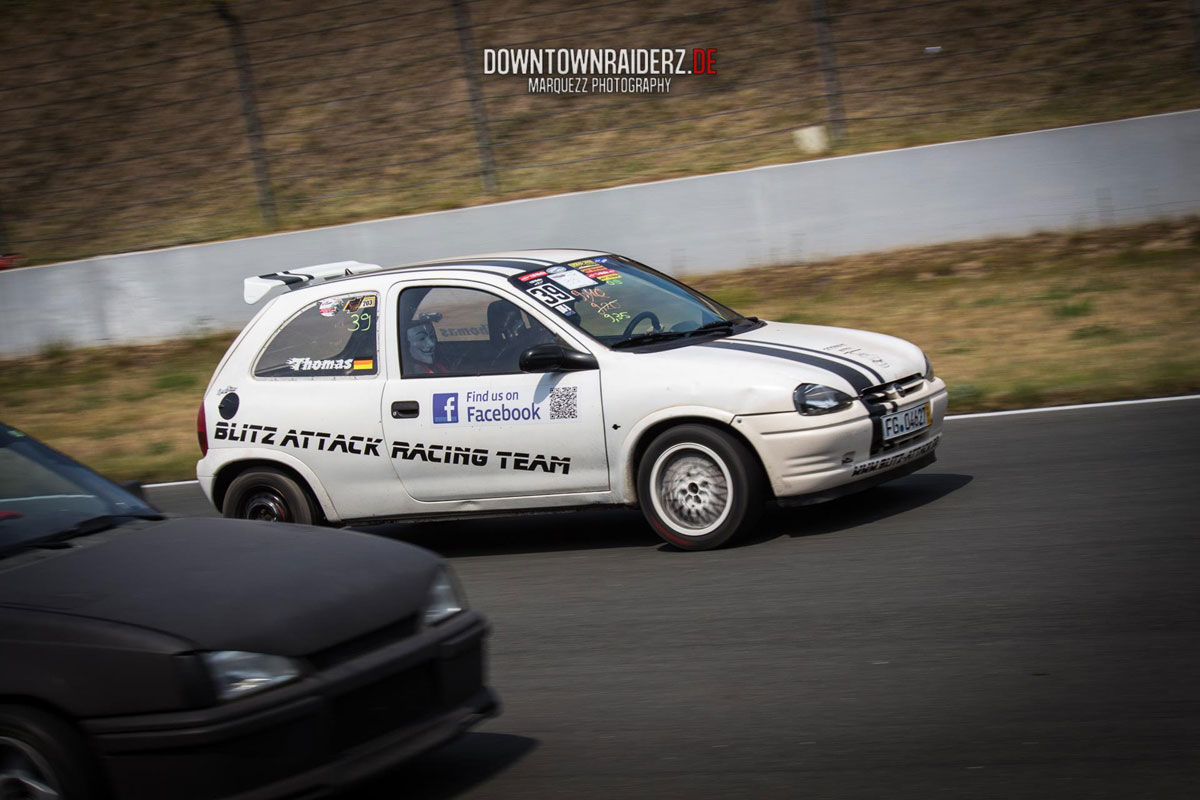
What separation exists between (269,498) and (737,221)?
7.22 m

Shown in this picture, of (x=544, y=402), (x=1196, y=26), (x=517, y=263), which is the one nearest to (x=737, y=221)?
(x=1196, y=26)

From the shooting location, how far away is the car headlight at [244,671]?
11.5 feet

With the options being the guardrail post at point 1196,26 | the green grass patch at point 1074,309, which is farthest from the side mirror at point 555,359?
the guardrail post at point 1196,26

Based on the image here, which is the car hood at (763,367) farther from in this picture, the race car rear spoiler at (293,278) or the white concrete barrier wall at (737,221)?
the white concrete barrier wall at (737,221)

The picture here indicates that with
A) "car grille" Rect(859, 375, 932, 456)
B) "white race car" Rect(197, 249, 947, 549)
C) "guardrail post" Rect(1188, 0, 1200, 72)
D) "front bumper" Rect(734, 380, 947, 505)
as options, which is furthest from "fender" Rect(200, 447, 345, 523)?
"guardrail post" Rect(1188, 0, 1200, 72)

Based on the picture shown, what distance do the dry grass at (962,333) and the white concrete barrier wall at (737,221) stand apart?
0.68ft

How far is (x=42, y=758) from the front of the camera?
349cm

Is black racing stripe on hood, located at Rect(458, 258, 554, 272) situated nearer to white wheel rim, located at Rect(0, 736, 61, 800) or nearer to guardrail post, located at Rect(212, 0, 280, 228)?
white wheel rim, located at Rect(0, 736, 61, 800)

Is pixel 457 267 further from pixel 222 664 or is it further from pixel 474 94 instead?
pixel 474 94

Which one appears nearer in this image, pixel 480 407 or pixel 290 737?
pixel 290 737

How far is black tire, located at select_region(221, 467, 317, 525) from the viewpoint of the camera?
7957mm

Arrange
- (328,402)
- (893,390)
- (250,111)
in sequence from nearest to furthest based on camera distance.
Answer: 1. (893,390)
2. (328,402)
3. (250,111)

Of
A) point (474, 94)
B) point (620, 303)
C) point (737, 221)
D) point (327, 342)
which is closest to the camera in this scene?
point (620, 303)

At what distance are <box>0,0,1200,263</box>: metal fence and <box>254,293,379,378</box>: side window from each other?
7.54 metres
